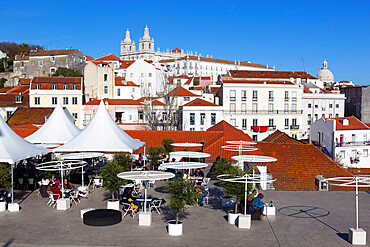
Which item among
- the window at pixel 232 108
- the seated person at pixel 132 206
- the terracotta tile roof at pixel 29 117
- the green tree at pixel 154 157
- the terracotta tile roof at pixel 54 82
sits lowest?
the seated person at pixel 132 206

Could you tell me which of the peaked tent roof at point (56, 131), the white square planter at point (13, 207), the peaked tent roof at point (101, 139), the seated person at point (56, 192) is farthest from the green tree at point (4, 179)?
the peaked tent roof at point (56, 131)

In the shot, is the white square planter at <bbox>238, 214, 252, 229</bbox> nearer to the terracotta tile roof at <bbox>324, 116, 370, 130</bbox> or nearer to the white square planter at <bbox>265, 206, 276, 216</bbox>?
the white square planter at <bbox>265, 206, 276, 216</bbox>

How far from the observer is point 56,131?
25.7 meters

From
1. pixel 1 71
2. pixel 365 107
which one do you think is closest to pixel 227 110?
pixel 365 107

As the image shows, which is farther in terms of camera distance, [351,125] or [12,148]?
[351,125]

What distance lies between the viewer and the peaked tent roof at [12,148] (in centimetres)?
1678

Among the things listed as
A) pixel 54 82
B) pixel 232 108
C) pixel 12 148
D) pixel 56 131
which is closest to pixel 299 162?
pixel 56 131

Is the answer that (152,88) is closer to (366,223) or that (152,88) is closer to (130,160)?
(130,160)

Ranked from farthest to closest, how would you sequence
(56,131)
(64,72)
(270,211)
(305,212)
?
(64,72) < (56,131) < (305,212) < (270,211)

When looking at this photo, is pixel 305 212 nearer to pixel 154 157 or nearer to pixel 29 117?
pixel 154 157

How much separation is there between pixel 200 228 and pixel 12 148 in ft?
31.6

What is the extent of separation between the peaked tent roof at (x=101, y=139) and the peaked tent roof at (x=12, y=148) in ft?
6.46

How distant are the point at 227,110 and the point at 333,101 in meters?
25.1

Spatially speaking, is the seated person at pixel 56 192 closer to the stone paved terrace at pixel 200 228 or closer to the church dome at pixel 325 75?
the stone paved terrace at pixel 200 228
